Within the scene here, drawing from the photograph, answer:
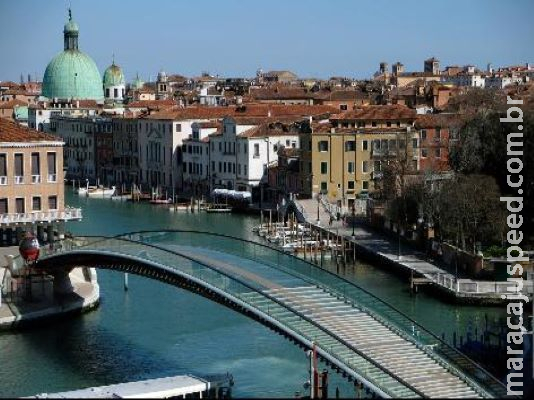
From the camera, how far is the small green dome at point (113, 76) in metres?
52.8

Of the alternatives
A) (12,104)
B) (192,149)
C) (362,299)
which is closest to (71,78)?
(12,104)

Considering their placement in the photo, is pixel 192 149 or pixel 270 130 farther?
pixel 192 149

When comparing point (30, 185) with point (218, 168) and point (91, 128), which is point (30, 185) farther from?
point (91, 128)

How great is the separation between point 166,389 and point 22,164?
309 inches

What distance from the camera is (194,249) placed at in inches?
492

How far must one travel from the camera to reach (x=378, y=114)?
27109 mm

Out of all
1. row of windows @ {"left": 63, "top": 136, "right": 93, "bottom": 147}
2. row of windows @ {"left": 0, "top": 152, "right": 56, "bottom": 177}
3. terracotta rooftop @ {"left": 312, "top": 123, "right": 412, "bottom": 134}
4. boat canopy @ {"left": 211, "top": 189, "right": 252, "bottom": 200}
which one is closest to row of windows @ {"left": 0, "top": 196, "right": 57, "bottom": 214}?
row of windows @ {"left": 0, "top": 152, "right": 56, "bottom": 177}

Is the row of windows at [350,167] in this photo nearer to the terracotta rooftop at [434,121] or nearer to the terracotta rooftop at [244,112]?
the terracotta rooftop at [434,121]

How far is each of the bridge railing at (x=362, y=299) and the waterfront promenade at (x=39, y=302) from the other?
63.6 inches

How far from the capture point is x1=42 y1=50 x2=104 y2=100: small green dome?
48.4 meters

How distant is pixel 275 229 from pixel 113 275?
19.4ft

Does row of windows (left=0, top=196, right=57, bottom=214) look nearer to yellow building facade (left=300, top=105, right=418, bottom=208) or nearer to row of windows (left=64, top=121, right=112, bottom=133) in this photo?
yellow building facade (left=300, top=105, right=418, bottom=208)

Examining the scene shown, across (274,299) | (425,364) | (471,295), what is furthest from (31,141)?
(425,364)

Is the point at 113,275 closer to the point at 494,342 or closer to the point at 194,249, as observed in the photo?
the point at 194,249
